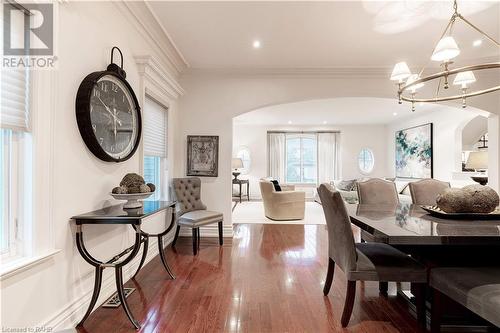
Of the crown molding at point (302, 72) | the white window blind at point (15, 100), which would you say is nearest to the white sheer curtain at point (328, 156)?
the crown molding at point (302, 72)

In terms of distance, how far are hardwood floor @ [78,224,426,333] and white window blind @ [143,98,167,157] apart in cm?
143

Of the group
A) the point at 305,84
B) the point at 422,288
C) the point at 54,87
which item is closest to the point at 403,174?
the point at 305,84

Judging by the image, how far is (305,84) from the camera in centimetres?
440

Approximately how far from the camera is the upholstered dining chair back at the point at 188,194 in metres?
3.93

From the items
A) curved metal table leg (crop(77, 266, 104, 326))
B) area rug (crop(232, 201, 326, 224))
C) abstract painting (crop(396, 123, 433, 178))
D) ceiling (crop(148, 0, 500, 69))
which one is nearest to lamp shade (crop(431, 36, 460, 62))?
ceiling (crop(148, 0, 500, 69))

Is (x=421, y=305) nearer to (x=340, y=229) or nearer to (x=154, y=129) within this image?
(x=340, y=229)

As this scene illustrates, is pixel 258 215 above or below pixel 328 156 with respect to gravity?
below

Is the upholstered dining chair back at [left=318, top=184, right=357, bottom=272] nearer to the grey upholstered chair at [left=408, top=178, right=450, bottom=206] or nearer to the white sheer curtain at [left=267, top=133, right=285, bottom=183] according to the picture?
the grey upholstered chair at [left=408, top=178, right=450, bottom=206]

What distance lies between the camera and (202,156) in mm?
4410

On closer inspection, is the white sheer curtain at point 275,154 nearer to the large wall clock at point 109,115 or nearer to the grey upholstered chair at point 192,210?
the grey upholstered chair at point 192,210

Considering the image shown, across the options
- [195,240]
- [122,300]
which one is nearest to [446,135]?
[195,240]

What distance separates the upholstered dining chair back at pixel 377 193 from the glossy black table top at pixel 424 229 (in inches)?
35.7

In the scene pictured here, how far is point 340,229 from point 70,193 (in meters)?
2.02

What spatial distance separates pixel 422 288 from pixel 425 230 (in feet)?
1.94
